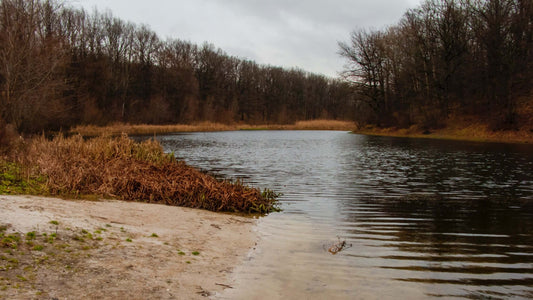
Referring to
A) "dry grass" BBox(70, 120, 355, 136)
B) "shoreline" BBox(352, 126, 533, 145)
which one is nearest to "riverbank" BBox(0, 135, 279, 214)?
"dry grass" BBox(70, 120, 355, 136)

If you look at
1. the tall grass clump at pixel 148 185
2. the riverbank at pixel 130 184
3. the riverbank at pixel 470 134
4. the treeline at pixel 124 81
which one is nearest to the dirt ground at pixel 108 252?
the riverbank at pixel 130 184

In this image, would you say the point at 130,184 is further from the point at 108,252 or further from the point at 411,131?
the point at 411,131

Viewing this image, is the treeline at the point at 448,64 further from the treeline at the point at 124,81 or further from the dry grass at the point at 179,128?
the dry grass at the point at 179,128

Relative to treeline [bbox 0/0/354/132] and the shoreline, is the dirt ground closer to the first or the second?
treeline [bbox 0/0/354/132]

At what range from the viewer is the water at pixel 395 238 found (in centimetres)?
522

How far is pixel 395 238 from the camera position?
24.7 feet

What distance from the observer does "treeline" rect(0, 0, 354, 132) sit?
21453 mm

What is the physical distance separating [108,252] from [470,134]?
40499 mm

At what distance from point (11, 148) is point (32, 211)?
32.7 ft

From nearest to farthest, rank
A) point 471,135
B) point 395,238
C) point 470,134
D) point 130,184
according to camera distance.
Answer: point 395,238 → point 130,184 → point 471,135 → point 470,134

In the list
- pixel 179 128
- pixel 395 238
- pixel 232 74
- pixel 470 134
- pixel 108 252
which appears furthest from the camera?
pixel 232 74

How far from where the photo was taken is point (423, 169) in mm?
18531

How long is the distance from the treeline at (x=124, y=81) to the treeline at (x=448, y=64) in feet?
19.0

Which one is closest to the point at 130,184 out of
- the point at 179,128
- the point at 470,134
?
the point at 470,134
